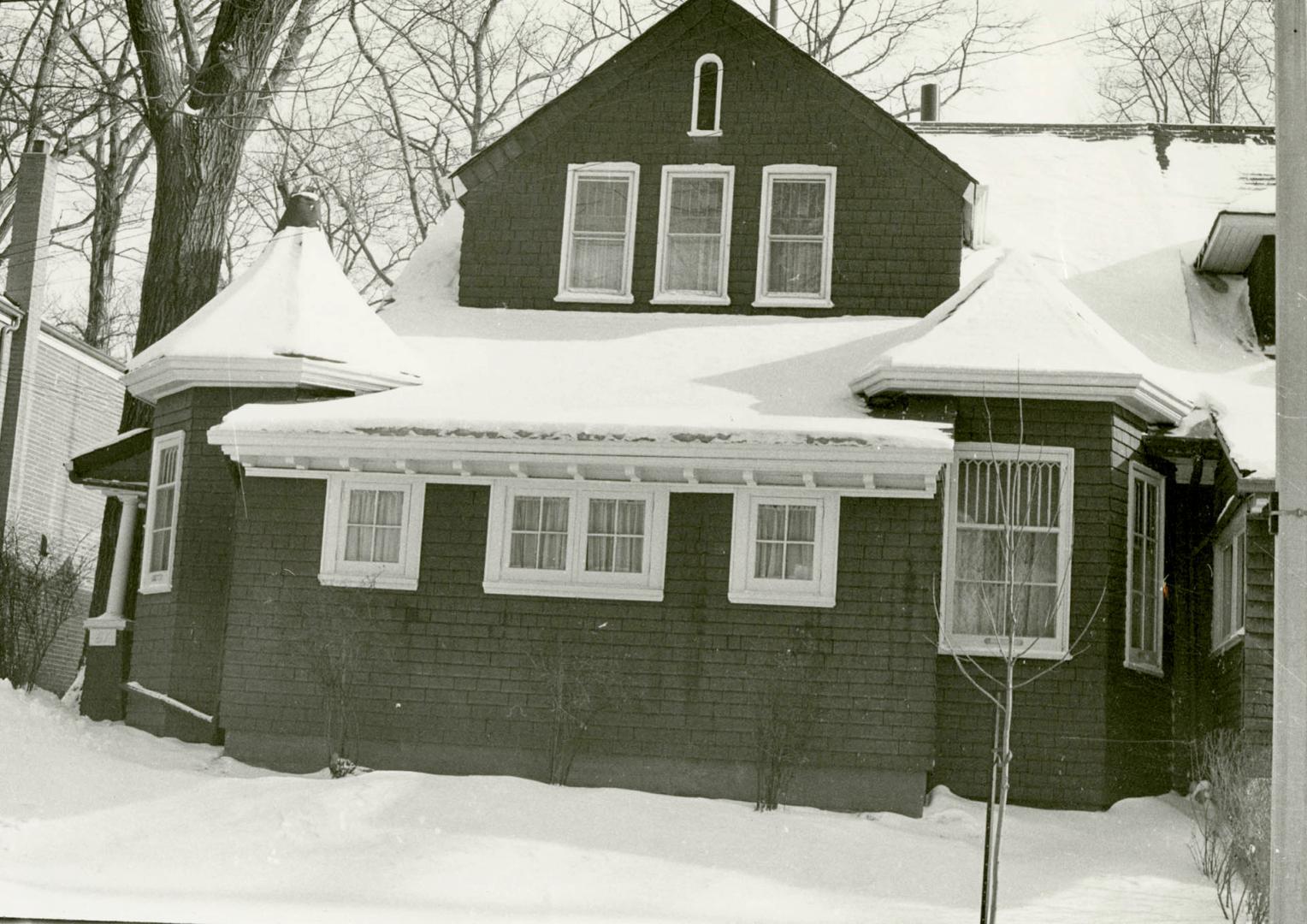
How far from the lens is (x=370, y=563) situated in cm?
1338

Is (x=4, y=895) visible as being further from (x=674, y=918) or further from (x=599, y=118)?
(x=599, y=118)

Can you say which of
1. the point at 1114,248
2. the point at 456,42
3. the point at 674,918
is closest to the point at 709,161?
the point at 1114,248

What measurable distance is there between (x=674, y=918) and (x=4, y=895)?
12.0 ft

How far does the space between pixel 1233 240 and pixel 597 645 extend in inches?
289

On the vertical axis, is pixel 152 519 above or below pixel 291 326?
below

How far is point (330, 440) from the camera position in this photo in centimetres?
1277

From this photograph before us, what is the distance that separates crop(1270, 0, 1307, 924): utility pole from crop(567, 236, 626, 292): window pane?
9061 millimetres

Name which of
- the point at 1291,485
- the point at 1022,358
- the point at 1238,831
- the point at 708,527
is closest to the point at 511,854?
the point at 708,527

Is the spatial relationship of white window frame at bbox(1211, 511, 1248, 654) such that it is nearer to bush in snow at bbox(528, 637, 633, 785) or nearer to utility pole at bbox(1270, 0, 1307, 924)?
bush in snow at bbox(528, 637, 633, 785)

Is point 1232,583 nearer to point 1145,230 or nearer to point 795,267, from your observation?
point 795,267

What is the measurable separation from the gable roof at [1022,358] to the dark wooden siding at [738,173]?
1571 millimetres

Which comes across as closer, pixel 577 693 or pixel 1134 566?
pixel 577 693

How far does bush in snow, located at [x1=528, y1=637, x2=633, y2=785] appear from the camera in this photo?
1285 centimetres

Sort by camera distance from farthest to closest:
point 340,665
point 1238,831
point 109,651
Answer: point 109,651, point 340,665, point 1238,831
